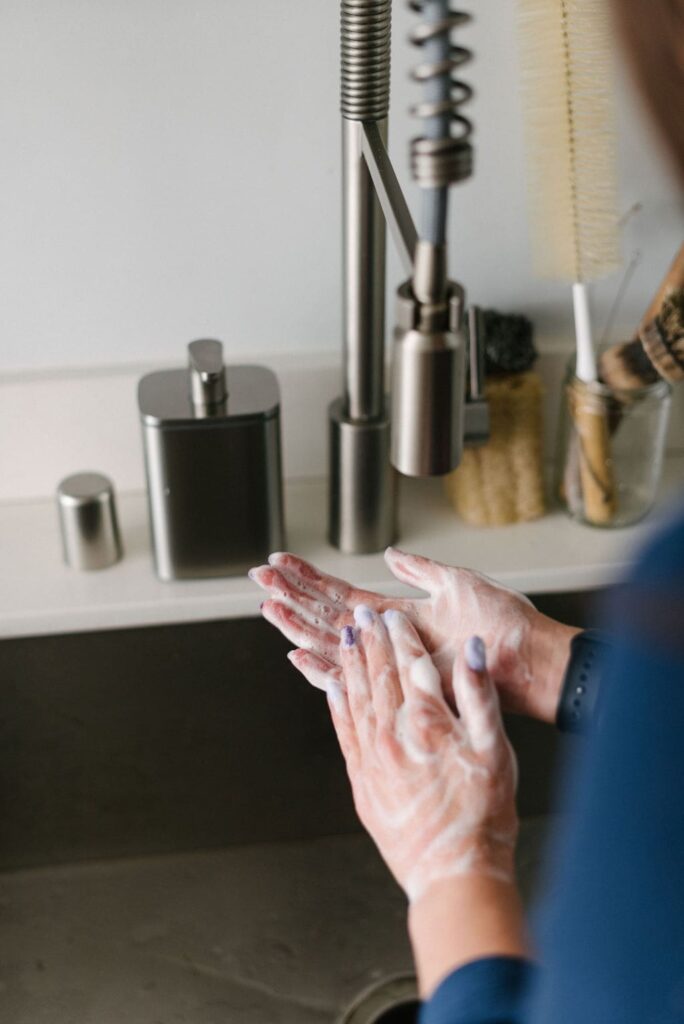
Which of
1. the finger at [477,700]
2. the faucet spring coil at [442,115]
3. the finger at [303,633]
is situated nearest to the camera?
the faucet spring coil at [442,115]

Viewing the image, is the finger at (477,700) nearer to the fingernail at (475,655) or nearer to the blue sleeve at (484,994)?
the fingernail at (475,655)

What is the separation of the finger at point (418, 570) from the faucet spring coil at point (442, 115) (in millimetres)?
369

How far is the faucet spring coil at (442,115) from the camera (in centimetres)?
44

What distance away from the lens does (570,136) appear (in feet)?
2.85

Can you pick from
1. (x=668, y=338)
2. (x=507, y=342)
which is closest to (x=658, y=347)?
(x=668, y=338)

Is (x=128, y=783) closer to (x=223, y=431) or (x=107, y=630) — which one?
(x=107, y=630)

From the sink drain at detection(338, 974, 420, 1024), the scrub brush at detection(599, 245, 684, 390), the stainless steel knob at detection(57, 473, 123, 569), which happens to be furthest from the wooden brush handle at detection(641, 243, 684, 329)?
the sink drain at detection(338, 974, 420, 1024)

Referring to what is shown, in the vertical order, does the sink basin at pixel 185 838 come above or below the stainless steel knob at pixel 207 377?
below

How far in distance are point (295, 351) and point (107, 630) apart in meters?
0.28

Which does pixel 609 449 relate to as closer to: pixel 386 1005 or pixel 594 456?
pixel 594 456

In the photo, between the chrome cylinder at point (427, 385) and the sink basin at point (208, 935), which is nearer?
the chrome cylinder at point (427, 385)

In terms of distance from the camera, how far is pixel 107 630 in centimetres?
90

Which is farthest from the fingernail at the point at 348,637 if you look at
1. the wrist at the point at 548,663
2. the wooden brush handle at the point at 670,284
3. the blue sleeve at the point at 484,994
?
the wooden brush handle at the point at 670,284

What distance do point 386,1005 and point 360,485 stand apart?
15.8 inches
